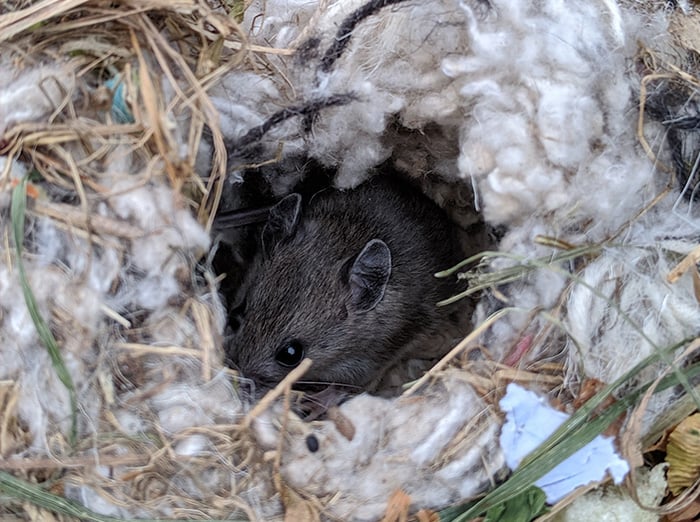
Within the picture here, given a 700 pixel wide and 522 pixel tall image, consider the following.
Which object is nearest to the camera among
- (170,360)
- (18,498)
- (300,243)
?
(18,498)

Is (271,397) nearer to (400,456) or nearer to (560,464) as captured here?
(400,456)

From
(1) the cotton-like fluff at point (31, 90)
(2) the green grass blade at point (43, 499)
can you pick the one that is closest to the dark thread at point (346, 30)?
(1) the cotton-like fluff at point (31, 90)

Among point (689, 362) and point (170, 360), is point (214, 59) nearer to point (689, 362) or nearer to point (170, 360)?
point (170, 360)

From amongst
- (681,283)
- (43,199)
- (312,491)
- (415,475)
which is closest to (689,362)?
(681,283)

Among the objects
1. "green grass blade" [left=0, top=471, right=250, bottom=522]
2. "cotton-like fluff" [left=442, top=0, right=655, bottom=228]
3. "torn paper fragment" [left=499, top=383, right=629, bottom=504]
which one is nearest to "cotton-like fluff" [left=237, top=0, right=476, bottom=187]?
"cotton-like fluff" [left=442, top=0, right=655, bottom=228]

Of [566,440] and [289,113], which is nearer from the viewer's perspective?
[566,440]

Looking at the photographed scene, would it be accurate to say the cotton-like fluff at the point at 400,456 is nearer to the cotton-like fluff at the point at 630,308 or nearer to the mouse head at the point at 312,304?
the cotton-like fluff at the point at 630,308

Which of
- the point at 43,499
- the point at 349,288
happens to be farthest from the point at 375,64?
the point at 43,499
